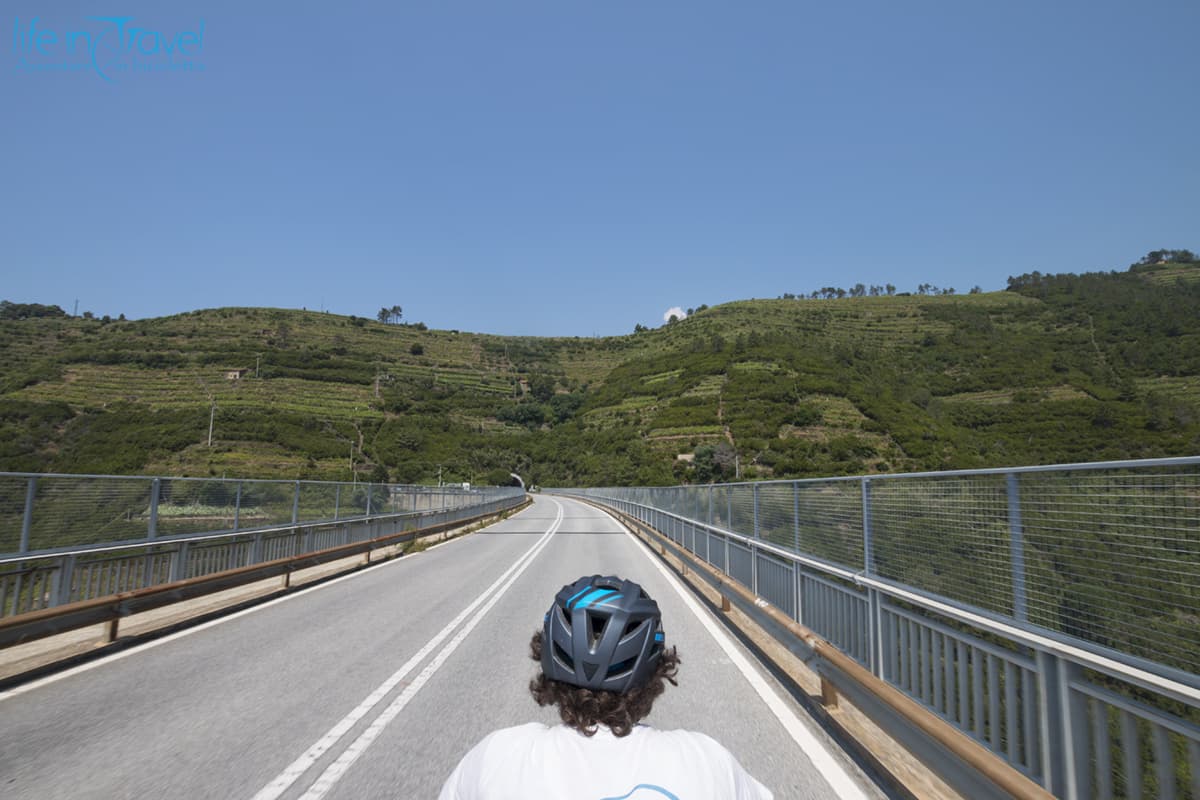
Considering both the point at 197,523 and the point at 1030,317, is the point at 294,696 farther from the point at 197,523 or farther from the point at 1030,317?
the point at 1030,317

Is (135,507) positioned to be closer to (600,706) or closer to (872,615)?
(872,615)

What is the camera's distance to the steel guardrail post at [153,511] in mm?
11062

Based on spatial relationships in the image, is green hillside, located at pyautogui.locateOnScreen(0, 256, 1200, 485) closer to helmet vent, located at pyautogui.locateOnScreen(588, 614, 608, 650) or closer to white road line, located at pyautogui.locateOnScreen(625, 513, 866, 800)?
white road line, located at pyautogui.locateOnScreen(625, 513, 866, 800)

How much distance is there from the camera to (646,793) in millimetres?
1674

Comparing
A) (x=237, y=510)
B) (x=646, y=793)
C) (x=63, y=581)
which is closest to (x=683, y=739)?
(x=646, y=793)

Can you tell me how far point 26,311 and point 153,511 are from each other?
19795 cm

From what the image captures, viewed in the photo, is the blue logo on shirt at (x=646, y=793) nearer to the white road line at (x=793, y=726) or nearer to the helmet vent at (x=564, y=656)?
the helmet vent at (x=564, y=656)

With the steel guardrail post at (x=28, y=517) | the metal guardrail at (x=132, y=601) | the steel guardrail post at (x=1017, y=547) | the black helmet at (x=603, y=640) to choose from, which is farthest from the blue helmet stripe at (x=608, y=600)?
the steel guardrail post at (x=28, y=517)

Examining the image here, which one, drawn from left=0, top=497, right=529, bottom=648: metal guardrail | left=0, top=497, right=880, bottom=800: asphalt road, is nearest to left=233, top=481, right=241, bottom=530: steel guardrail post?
left=0, top=497, right=529, bottom=648: metal guardrail

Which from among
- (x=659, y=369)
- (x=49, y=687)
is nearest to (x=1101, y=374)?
(x=659, y=369)

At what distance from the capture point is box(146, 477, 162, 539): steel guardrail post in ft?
36.3

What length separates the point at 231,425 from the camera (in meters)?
87.2

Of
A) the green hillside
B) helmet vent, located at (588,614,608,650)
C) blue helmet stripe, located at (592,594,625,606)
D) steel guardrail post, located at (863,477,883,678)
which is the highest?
the green hillside

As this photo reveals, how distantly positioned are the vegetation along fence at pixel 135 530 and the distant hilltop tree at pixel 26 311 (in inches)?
7339
